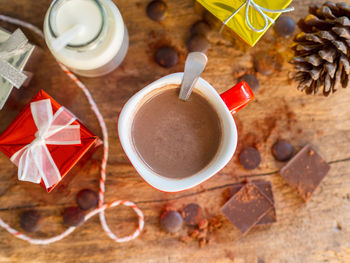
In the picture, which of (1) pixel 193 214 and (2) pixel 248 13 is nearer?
(2) pixel 248 13

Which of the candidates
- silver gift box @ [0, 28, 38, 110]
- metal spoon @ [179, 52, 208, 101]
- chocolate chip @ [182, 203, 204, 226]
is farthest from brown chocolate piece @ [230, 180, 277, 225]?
silver gift box @ [0, 28, 38, 110]

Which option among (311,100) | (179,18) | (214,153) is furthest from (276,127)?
(179,18)

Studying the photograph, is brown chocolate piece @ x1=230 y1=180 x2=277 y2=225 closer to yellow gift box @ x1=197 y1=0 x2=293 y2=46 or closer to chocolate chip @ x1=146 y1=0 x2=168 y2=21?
yellow gift box @ x1=197 y1=0 x2=293 y2=46

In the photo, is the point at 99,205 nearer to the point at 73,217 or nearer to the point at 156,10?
the point at 73,217

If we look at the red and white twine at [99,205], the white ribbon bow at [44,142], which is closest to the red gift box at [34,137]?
the white ribbon bow at [44,142]

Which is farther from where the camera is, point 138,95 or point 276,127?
point 276,127

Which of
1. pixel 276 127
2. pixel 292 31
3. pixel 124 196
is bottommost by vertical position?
pixel 124 196

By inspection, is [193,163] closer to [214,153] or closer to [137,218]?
[214,153]

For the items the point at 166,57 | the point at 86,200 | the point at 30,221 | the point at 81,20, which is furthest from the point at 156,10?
the point at 30,221
